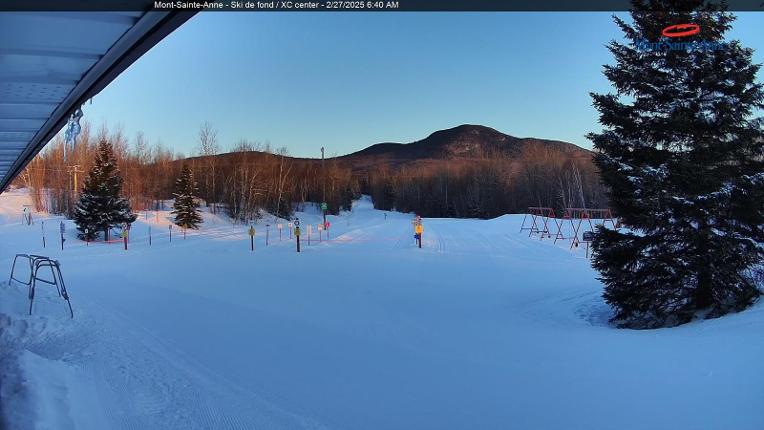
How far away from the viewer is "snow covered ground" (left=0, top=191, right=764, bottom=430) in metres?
4.32

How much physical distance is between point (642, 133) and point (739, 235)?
8.34 ft

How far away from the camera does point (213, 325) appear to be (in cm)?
794

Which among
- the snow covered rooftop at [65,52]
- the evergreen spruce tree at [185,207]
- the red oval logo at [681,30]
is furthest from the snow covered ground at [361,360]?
the evergreen spruce tree at [185,207]

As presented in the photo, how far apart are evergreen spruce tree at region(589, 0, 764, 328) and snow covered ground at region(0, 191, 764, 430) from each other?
1375 mm

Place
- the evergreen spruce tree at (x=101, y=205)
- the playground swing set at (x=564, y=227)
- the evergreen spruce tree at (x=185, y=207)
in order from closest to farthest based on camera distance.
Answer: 1. the evergreen spruce tree at (x=101, y=205)
2. the playground swing set at (x=564, y=227)
3. the evergreen spruce tree at (x=185, y=207)

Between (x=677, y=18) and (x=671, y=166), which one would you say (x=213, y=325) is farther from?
(x=677, y=18)

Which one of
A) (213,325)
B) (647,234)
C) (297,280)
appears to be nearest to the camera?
(213,325)

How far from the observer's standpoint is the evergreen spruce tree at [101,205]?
24.5m

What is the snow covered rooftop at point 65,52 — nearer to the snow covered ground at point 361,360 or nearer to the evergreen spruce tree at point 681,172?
the snow covered ground at point 361,360

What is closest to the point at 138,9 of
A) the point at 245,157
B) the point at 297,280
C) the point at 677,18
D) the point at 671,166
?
the point at 671,166

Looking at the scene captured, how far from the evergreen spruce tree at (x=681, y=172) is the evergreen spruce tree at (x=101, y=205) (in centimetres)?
2420

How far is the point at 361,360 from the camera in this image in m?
6.09

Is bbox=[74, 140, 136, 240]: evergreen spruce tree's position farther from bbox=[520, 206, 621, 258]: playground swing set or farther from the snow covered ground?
bbox=[520, 206, 621, 258]: playground swing set

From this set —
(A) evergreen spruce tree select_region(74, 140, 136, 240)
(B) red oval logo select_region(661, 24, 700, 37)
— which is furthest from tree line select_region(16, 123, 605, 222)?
(B) red oval logo select_region(661, 24, 700, 37)
